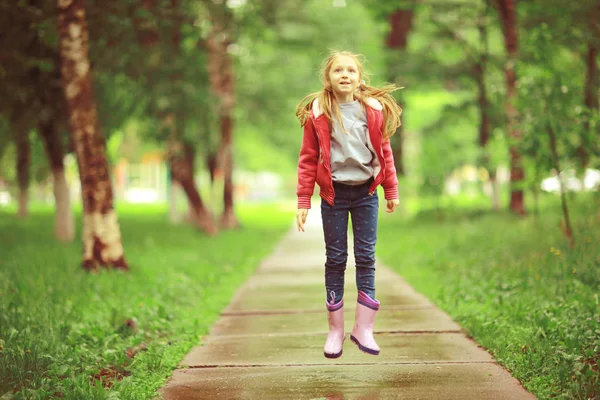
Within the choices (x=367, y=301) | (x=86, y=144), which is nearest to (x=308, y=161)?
(x=367, y=301)

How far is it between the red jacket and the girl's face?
0.17 m

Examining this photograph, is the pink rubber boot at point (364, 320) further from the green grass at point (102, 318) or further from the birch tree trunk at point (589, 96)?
the birch tree trunk at point (589, 96)

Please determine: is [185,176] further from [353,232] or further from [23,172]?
[353,232]

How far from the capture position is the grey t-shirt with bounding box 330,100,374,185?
5.05 meters

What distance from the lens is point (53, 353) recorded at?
5.43 m

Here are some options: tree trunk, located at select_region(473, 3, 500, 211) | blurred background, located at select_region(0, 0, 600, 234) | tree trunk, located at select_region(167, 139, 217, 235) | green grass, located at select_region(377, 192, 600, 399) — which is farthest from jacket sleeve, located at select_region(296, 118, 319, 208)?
tree trunk, located at select_region(473, 3, 500, 211)

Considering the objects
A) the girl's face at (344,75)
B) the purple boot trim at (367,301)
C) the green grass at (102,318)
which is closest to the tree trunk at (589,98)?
the green grass at (102,318)

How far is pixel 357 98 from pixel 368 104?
0.13 metres

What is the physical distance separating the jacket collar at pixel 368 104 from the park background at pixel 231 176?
118 centimetres

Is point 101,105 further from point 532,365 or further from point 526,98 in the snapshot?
point 532,365

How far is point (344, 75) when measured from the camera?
5047 millimetres

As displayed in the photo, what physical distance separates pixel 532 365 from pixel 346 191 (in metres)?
1.68

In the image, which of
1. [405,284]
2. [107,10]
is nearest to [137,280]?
[405,284]

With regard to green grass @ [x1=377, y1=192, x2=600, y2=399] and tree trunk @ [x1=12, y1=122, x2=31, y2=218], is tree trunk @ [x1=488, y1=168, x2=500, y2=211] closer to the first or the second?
A: green grass @ [x1=377, y1=192, x2=600, y2=399]
